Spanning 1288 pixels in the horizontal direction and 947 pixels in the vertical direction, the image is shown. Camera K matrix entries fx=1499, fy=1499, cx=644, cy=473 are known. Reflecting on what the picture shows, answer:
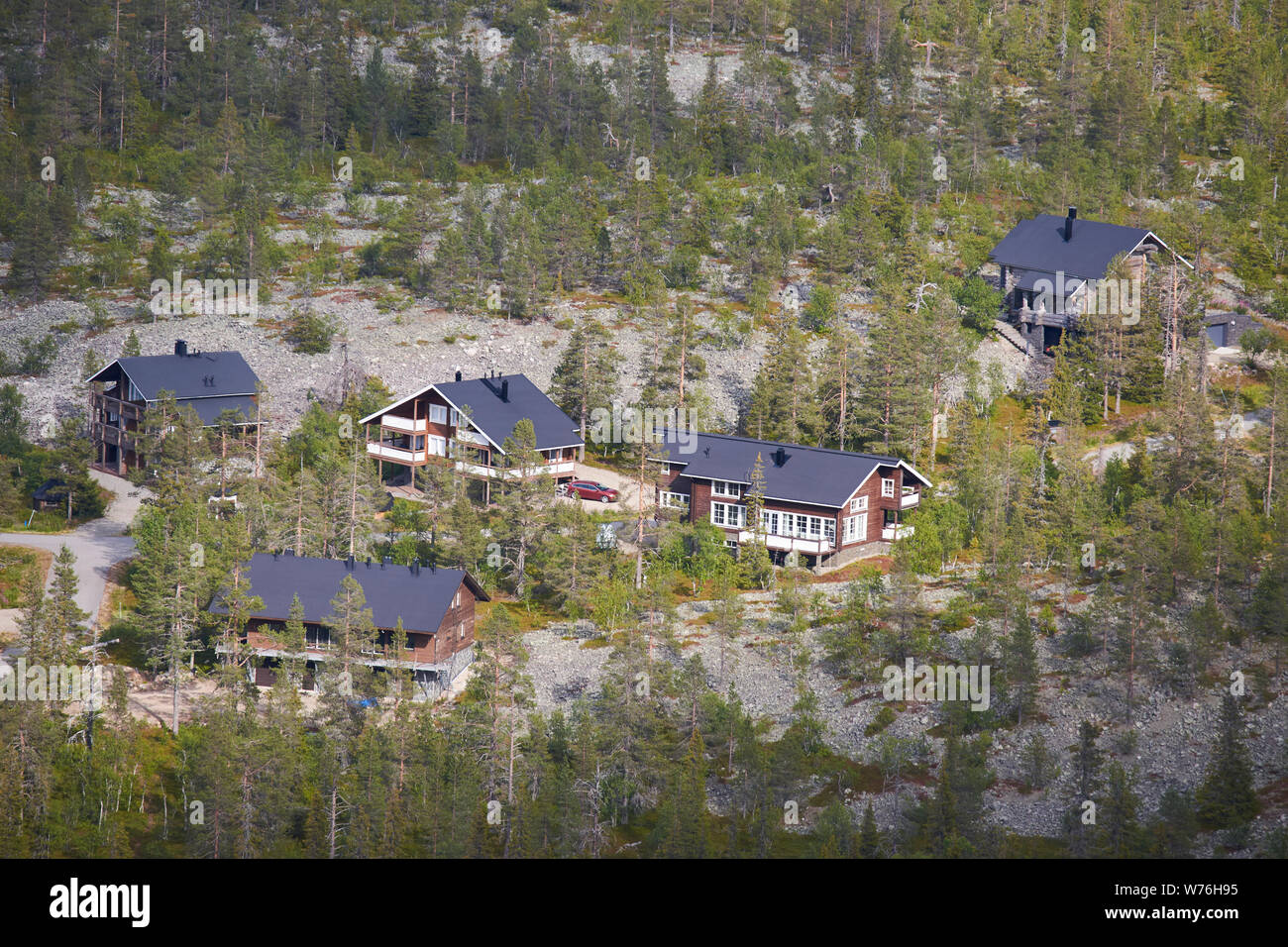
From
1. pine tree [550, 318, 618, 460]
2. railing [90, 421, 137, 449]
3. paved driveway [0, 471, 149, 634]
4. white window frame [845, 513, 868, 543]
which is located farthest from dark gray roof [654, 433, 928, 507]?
railing [90, 421, 137, 449]

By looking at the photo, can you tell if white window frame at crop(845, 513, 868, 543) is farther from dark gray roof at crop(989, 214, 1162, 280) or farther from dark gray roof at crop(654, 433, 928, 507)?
dark gray roof at crop(989, 214, 1162, 280)

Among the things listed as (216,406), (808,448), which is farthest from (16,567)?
(808,448)

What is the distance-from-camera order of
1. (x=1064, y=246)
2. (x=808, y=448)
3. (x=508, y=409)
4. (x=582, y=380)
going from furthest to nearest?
(x=1064, y=246)
(x=582, y=380)
(x=508, y=409)
(x=808, y=448)

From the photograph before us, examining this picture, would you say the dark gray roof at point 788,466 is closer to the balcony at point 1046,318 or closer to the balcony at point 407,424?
the balcony at point 407,424

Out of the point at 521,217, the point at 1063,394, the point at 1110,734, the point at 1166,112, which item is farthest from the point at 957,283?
the point at 1110,734

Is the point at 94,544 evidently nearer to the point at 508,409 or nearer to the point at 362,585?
the point at 362,585

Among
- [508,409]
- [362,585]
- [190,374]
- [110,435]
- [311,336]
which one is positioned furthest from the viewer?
[311,336]
